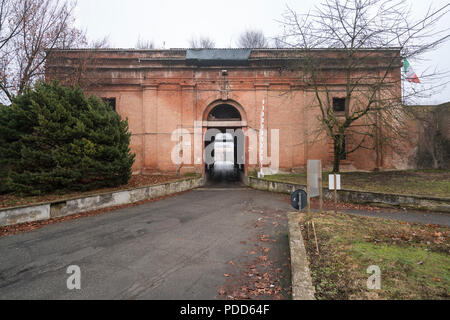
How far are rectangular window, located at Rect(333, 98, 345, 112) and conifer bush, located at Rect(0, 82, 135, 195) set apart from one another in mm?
16271

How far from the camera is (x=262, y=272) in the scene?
370 centimetres

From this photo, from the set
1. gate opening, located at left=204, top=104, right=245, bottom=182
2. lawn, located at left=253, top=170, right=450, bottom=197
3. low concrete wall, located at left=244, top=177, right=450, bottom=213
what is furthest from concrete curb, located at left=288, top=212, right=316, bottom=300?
gate opening, located at left=204, top=104, right=245, bottom=182

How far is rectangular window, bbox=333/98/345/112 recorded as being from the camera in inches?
648

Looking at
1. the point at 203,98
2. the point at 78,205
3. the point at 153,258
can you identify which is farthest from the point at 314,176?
the point at 203,98

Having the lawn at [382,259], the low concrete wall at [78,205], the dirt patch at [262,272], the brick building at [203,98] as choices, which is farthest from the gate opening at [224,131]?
the lawn at [382,259]

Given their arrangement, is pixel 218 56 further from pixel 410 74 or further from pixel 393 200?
pixel 393 200

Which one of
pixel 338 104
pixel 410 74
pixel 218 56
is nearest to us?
pixel 410 74

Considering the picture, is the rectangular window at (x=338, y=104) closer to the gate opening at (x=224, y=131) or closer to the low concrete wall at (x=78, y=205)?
the gate opening at (x=224, y=131)

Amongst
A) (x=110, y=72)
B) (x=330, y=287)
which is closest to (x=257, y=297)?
(x=330, y=287)

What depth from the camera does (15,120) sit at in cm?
811

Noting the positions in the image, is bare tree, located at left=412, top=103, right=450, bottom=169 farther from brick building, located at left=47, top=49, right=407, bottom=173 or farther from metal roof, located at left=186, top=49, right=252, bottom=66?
metal roof, located at left=186, top=49, right=252, bottom=66

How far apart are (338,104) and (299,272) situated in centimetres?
1694

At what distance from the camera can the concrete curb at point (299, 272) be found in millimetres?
2676

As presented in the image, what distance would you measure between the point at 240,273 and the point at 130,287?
6.02 ft
